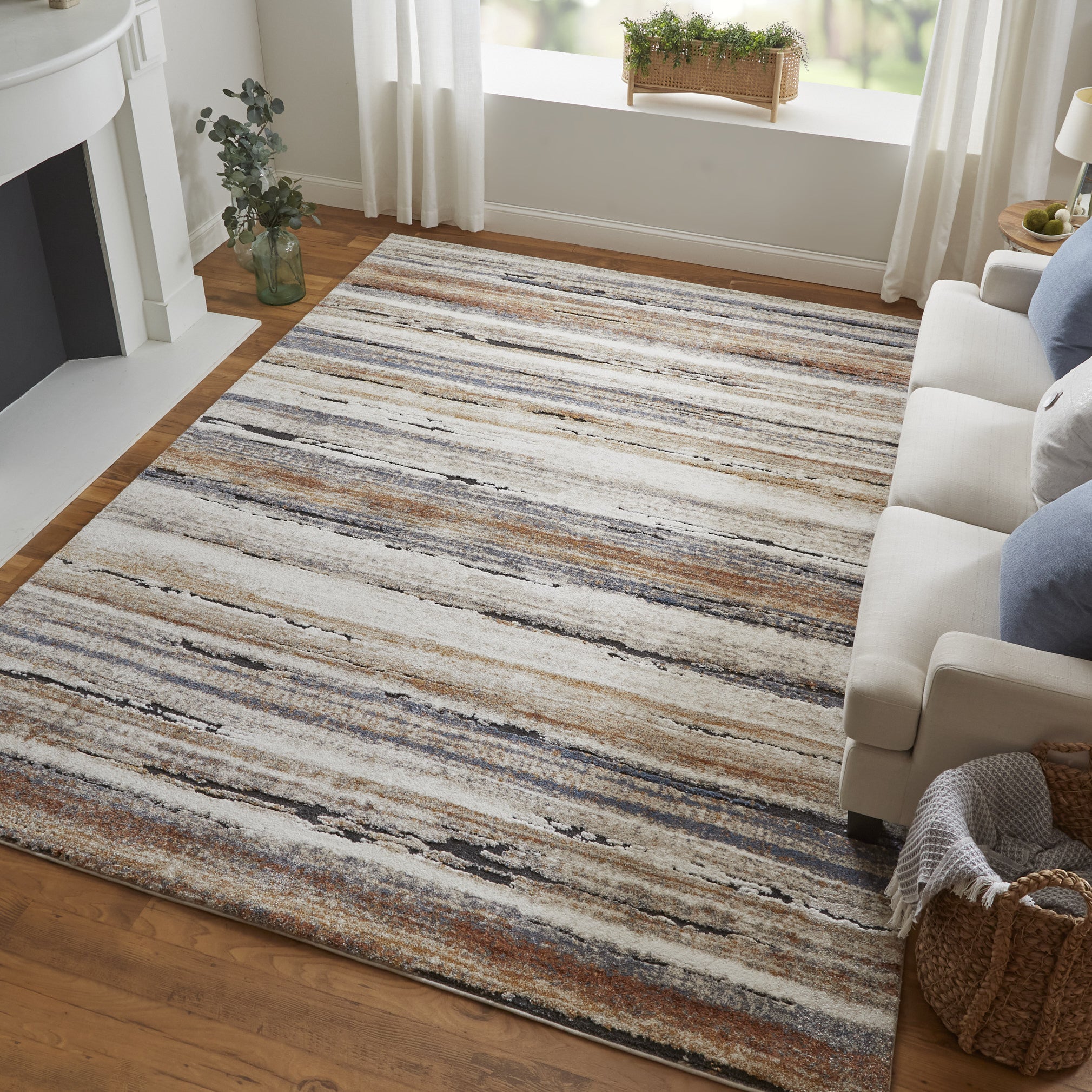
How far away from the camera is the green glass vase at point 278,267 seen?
378 cm

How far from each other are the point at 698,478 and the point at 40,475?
1866 mm

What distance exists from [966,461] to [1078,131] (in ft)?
4.39

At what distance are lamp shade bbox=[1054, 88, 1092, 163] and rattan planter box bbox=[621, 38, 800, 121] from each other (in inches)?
44.6

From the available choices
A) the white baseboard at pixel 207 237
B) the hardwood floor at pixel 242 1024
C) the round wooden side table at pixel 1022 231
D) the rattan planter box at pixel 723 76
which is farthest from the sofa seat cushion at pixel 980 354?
the white baseboard at pixel 207 237

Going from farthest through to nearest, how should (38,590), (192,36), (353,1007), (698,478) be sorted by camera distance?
1. (192,36)
2. (698,478)
3. (38,590)
4. (353,1007)

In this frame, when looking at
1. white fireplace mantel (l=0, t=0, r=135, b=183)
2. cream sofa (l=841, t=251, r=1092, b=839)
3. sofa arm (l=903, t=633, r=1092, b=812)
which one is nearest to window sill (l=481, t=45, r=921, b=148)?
cream sofa (l=841, t=251, r=1092, b=839)

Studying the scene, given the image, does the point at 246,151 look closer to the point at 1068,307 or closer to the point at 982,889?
the point at 1068,307

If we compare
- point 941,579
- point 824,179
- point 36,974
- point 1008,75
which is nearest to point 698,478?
point 941,579

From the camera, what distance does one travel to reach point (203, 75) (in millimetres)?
3986

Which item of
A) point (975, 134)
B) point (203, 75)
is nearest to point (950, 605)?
point (975, 134)

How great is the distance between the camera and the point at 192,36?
3891mm

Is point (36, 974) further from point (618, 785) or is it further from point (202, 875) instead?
point (618, 785)

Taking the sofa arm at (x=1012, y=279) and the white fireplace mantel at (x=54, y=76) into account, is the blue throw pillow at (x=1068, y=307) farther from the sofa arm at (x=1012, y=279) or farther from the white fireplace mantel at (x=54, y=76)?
the white fireplace mantel at (x=54, y=76)

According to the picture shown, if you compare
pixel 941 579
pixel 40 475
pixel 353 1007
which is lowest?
pixel 353 1007
